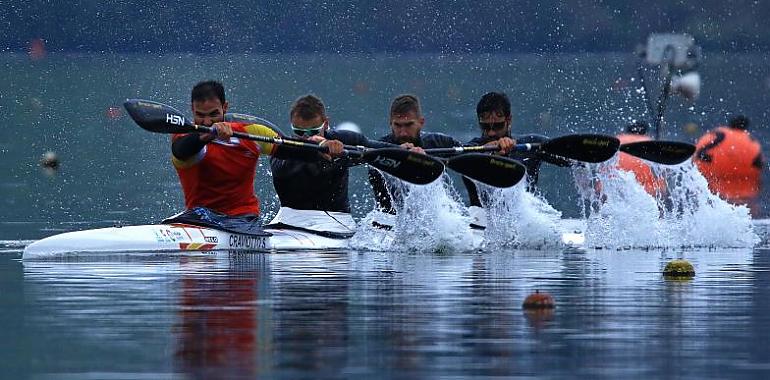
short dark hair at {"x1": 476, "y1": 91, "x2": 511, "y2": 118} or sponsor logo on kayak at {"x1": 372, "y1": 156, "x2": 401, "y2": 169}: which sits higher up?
short dark hair at {"x1": 476, "y1": 91, "x2": 511, "y2": 118}

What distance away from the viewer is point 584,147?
20.6 meters

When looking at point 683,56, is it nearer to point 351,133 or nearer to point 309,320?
point 351,133

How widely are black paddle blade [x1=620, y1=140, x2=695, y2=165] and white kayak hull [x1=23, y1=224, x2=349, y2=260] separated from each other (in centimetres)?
392

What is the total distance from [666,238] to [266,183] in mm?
16293

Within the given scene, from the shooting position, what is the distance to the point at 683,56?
43969 mm

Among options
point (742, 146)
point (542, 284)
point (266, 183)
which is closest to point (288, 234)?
point (542, 284)

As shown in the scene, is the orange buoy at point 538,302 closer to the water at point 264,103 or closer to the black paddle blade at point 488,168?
the black paddle blade at point 488,168

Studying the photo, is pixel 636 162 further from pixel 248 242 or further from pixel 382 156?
pixel 248 242

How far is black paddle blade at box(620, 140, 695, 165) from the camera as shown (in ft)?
69.4

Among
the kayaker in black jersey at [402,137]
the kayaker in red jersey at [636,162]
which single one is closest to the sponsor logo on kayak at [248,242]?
the kayaker in black jersey at [402,137]

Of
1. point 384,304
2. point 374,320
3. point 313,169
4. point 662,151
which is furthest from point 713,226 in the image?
point 374,320

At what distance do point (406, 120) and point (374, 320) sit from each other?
28.0ft

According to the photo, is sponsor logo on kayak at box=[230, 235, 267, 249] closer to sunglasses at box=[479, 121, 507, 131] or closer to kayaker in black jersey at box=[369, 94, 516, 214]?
kayaker in black jersey at box=[369, 94, 516, 214]

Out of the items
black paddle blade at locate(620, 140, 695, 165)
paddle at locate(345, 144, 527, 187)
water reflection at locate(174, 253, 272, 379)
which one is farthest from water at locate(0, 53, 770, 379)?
black paddle blade at locate(620, 140, 695, 165)
